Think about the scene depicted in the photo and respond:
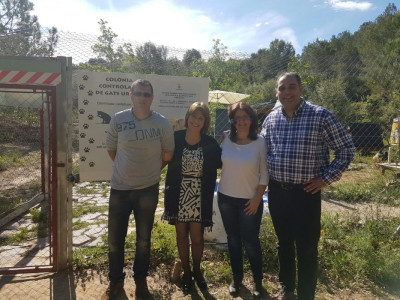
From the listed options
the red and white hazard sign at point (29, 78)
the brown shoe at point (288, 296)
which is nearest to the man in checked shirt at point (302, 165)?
the brown shoe at point (288, 296)

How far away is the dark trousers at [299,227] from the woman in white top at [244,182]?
0.16 m

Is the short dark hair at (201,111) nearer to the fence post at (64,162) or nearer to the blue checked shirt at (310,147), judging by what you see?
the blue checked shirt at (310,147)

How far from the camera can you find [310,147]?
2.41 metres

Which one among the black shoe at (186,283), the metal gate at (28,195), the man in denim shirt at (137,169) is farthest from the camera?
the metal gate at (28,195)

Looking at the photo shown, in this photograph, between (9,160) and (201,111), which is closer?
(201,111)

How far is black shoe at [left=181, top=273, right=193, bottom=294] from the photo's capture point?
2.90 metres

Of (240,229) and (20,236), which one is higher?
(240,229)

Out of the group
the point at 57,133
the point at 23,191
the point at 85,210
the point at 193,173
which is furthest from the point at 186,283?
the point at 23,191

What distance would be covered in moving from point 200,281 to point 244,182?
1.13 m

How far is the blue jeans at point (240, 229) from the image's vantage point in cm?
269

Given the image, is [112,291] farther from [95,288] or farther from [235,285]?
[235,285]

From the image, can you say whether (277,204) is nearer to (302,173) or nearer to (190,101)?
(302,173)

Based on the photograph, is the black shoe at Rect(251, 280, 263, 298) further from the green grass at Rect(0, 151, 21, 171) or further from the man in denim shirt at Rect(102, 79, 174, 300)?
the green grass at Rect(0, 151, 21, 171)

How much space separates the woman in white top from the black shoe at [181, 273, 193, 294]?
535mm
